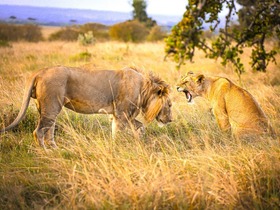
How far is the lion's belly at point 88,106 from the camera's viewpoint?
475cm

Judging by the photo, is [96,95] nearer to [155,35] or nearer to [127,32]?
[127,32]

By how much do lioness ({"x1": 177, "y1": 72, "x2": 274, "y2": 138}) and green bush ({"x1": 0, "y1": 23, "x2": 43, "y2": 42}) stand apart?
21068 mm

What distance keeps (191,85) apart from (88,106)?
179cm

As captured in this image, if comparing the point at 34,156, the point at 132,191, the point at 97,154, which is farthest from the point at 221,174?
the point at 34,156

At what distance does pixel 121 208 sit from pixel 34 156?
1.71 m

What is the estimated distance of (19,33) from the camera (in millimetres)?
26188

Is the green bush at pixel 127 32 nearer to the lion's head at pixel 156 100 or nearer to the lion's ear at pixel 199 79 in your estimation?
the lion's ear at pixel 199 79

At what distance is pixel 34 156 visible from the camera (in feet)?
14.0

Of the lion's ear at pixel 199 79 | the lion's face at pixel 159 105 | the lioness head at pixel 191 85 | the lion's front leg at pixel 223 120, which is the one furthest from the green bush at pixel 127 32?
the lion's front leg at pixel 223 120

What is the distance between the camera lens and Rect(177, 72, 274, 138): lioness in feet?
15.3

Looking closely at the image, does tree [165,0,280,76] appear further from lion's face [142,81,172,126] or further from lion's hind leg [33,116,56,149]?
lion's hind leg [33,116,56,149]

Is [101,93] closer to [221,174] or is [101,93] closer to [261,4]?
[221,174]

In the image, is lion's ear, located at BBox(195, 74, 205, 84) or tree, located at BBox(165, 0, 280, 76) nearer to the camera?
lion's ear, located at BBox(195, 74, 205, 84)

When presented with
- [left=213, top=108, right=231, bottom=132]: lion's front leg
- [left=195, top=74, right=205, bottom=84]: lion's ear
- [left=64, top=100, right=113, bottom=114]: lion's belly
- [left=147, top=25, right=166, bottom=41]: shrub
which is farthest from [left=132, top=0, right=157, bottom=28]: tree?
[left=64, top=100, right=113, bottom=114]: lion's belly
